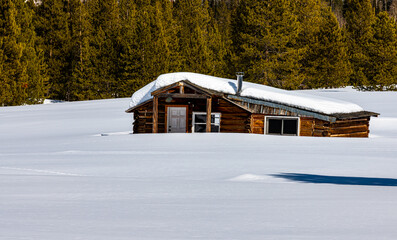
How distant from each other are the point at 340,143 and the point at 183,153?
798cm

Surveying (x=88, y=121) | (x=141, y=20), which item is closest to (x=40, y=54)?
(x=141, y=20)

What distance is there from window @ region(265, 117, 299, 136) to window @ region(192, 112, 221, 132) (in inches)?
106

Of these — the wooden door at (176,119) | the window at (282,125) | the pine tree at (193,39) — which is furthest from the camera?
the pine tree at (193,39)

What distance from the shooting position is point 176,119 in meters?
27.6

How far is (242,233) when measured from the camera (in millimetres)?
6555

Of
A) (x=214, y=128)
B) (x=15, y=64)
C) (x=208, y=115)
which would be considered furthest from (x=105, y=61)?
(x=208, y=115)

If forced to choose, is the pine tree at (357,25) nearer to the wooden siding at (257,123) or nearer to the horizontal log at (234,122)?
the wooden siding at (257,123)

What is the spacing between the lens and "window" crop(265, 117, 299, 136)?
87.8 ft

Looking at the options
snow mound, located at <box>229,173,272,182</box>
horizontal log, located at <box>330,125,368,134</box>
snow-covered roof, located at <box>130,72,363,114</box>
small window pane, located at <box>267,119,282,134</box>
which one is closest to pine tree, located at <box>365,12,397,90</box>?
horizontal log, located at <box>330,125,368,134</box>

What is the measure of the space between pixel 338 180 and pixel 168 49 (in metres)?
41.2

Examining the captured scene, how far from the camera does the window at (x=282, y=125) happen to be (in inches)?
1054

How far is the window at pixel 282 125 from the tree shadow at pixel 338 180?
13.6 m

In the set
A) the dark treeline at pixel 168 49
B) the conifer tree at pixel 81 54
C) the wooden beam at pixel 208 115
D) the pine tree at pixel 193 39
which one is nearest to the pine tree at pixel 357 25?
the dark treeline at pixel 168 49

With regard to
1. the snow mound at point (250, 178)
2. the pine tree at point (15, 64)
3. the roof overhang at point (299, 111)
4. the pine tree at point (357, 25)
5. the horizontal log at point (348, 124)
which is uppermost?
the pine tree at point (357, 25)
